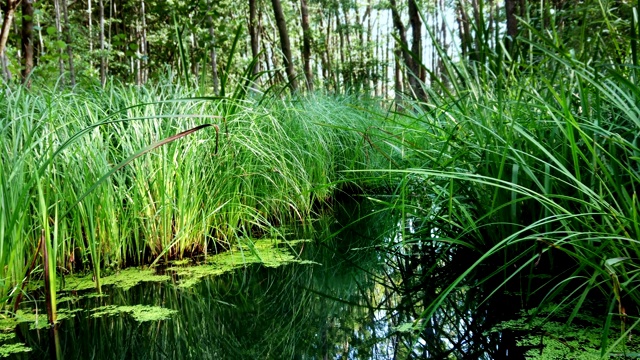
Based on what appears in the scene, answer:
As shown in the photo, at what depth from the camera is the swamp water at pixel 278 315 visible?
1.12 metres

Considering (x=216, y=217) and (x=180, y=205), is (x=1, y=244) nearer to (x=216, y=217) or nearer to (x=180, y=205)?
(x=180, y=205)

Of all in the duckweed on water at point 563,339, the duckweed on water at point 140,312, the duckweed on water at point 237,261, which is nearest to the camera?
the duckweed on water at point 563,339

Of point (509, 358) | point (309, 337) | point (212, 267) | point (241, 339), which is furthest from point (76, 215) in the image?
point (509, 358)

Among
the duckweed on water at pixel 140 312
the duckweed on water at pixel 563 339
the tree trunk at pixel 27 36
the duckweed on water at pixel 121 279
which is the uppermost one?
the tree trunk at pixel 27 36

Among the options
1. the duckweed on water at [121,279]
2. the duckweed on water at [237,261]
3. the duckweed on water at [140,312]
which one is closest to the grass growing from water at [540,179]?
the duckweed on water at [237,261]

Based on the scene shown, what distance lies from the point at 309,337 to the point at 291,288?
38 centimetres

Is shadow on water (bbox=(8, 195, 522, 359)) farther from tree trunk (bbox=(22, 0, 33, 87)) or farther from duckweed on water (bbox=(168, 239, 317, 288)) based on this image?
tree trunk (bbox=(22, 0, 33, 87))

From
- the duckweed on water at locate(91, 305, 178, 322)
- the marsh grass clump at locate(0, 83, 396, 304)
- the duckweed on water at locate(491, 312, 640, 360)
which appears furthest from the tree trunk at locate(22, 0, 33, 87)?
the duckweed on water at locate(491, 312, 640, 360)

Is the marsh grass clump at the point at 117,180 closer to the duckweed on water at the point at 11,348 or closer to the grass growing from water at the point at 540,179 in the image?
the duckweed on water at the point at 11,348

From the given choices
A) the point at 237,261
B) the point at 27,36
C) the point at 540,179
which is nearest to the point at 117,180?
the point at 237,261

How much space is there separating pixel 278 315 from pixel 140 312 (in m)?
0.40

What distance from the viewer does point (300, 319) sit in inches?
52.7

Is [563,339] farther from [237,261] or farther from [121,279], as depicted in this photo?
[121,279]

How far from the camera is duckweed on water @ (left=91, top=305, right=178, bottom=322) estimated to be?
1332 mm
